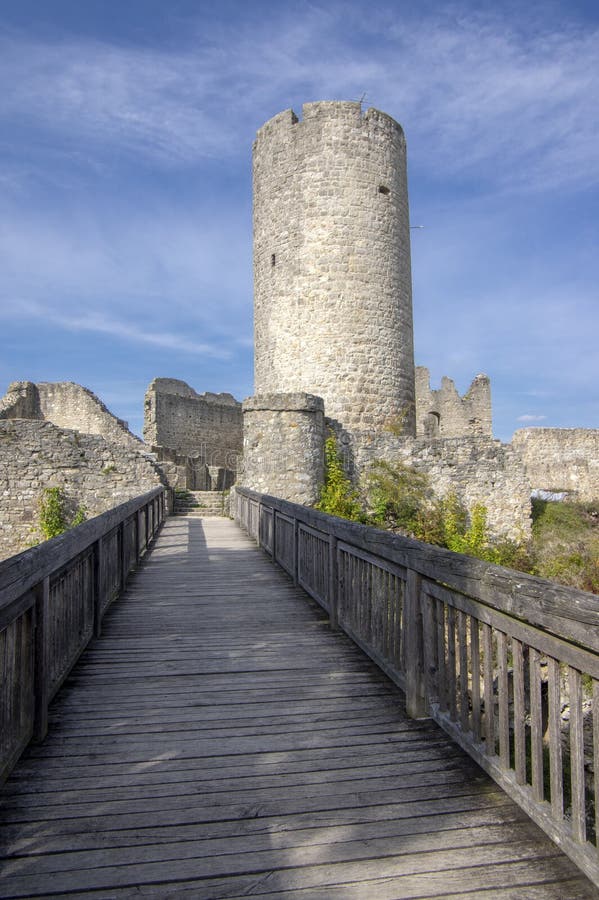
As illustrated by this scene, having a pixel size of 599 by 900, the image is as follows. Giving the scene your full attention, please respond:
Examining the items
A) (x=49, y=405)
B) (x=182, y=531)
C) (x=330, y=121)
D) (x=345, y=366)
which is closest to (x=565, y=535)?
(x=345, y=366)

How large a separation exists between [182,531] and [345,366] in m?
7.07

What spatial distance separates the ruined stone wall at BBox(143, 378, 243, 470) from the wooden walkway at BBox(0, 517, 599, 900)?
1956cm

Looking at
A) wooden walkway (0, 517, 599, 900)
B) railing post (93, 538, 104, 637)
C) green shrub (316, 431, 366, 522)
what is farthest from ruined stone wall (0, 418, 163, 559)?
wooden walkway (0, 517, 599, 900)

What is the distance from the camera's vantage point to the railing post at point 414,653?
3410 mm

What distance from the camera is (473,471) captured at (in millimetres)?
15898

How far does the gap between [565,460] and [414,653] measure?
77.6 ft

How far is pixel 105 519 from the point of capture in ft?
17.8

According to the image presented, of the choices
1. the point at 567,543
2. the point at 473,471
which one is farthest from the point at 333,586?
the point at 567,543

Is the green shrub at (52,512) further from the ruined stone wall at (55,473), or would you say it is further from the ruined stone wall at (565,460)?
the ruined stone wall at (565,460)

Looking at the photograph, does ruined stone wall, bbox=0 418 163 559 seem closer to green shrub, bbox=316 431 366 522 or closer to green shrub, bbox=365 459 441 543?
green shrub, bbox=316 431 366 522

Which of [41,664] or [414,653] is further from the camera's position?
[414,653]

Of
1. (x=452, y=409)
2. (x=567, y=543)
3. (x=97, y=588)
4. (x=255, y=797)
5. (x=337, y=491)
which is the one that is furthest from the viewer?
(x=452, y=409)

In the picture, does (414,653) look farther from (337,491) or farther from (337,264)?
(337,264)

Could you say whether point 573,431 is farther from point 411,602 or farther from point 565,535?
point 411,602
